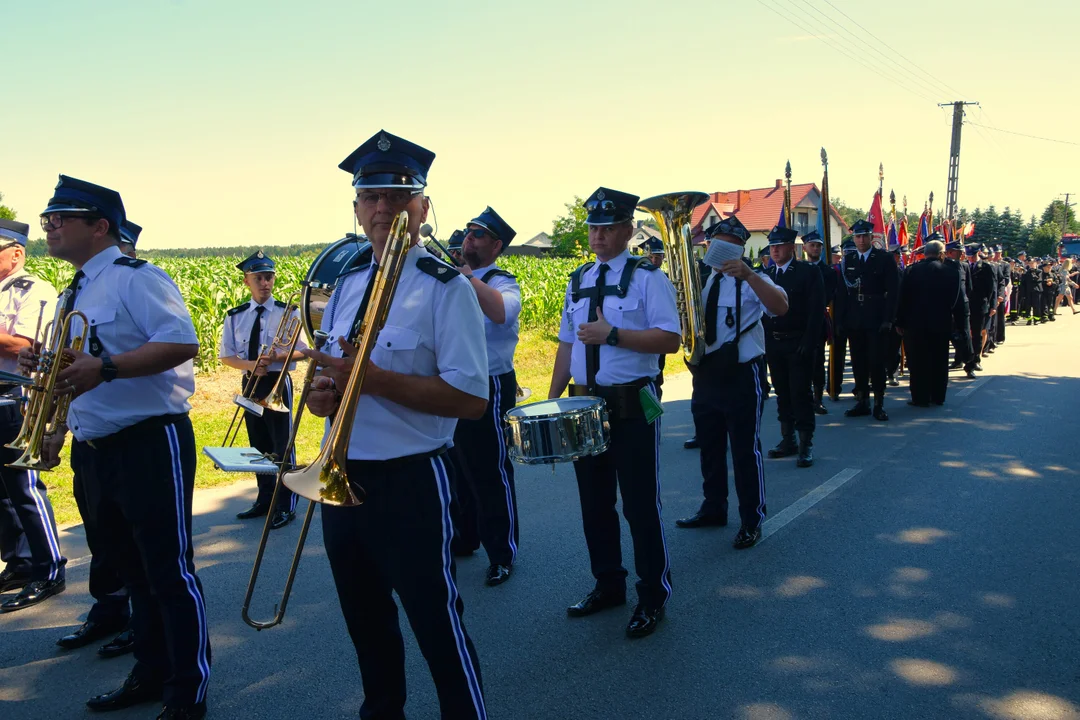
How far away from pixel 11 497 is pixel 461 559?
265 centimetres

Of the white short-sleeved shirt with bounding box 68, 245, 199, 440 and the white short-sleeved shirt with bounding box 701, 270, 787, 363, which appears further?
the white short-sleeved shirt with bounding box 701, 270, 787, 363

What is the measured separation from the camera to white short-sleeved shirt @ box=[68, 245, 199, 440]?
365 centimetres

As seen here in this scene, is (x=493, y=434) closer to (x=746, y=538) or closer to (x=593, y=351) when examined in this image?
(x=593, y=351)

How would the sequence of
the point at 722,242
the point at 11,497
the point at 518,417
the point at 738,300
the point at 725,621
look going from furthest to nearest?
the point at 738,300 → the point at 722,242 → the point at 11,497 → the point at 725,621 → the point at 518,417

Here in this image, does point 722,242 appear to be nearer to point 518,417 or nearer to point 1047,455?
point 518,417

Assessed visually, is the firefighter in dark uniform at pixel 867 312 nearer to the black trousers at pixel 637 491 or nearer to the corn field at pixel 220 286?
the black trousers at pixel 637 491

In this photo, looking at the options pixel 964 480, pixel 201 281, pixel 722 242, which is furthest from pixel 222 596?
pixel 201 281

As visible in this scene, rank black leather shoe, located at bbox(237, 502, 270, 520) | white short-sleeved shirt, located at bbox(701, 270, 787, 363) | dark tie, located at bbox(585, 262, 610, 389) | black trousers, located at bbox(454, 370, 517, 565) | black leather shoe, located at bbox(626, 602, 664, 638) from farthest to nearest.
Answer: black leather shoe, located at bbox(237, 502, 270, 520) → white short-sleeved shirt, located at bbox(701, 270, 787, 363) → black trousers, located at bbox(454, 370, 517, 565) → dark tie, located at bbox(585, 262, 610, 389) → black leather shoe, located at bbox(626, 602, 664, 638)

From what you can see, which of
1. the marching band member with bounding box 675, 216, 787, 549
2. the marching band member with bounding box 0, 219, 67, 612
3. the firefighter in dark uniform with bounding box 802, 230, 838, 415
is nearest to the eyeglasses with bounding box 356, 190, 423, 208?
the marching band member with bounding box 0, 219, 67, 612

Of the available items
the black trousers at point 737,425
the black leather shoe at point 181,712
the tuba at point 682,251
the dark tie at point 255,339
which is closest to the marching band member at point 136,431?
the black leather shoe at point 181,712

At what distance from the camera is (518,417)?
4.24 meters

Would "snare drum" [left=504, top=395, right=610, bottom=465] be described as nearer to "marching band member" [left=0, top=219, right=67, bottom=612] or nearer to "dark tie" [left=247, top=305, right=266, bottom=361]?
"marching band member" [left=0, top=219, right=67, bottom=612]

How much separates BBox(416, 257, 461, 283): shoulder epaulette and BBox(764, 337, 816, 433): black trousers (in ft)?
19.6

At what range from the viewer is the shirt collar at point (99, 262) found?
376 centimetres
